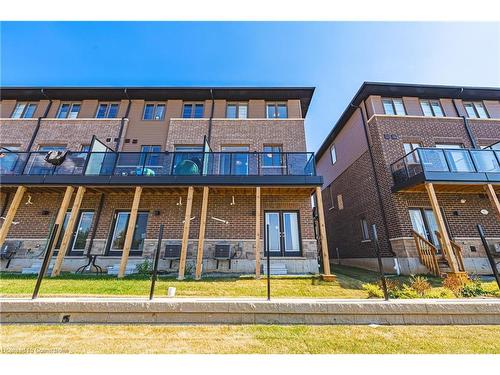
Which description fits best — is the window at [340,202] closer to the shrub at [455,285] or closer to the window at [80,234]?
the shrub at [455,285]

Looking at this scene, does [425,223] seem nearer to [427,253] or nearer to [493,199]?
[427,253]

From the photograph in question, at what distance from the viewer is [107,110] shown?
13.2 meters

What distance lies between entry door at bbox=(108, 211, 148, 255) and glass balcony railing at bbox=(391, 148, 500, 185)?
39.0 feet

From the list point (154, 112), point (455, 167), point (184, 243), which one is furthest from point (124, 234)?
point (455, 167)

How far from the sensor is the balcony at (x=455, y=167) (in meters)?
9.12

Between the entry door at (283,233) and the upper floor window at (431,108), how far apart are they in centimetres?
976

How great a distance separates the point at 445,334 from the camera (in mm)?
3438

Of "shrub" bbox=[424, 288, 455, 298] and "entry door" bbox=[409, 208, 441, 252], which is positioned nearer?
"shrub" bbox=[424, 288, 455, 298]

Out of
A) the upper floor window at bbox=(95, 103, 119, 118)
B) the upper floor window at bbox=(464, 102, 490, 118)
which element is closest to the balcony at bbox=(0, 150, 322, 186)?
the upper floor window at bbox=(95, 103, 119, 118)

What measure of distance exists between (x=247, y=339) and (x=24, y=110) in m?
17.7

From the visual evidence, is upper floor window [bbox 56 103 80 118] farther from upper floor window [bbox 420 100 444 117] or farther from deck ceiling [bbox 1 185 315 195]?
upper floor window [bbox 420 100 444 117]

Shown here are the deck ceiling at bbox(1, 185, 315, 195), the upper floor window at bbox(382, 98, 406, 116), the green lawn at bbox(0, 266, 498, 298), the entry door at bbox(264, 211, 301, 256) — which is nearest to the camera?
the green lawn at bbox(0, 266, 498, 298)

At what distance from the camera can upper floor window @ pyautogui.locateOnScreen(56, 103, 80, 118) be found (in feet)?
42.8
